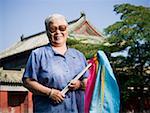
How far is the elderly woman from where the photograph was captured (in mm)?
1897

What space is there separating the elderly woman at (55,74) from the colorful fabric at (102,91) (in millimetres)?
59

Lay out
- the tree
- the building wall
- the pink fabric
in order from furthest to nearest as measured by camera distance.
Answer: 1. the building wall
2. the tree
3. the pink fabric

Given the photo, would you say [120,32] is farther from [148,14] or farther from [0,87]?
[0,87]

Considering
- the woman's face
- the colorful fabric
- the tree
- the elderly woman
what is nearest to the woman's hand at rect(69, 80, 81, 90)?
the elderly woman

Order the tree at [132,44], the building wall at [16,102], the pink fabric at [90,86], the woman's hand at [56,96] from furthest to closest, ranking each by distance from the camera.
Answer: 1. the building wall at [16,102]
2. the tree at [132,44]
3. the pink fabric at [90,86]
4. the woman's hand at [56,96]

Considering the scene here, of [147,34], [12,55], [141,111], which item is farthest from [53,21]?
[12,55]

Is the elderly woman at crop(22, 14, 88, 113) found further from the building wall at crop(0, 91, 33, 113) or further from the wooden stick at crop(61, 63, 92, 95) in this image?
the building wall at crop(0, 91, 33, 113)

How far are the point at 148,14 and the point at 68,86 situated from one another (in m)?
9.14

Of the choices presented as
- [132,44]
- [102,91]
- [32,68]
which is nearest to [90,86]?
[102,91]

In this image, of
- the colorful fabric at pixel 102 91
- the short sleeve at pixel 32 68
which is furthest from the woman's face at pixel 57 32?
the colorful fabric at pixel 102 91

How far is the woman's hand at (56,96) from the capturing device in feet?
6.15

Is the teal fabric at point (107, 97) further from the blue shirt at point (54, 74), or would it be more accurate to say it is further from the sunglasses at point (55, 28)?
the sunglasses at point (55, 28)

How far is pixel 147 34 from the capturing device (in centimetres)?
1030

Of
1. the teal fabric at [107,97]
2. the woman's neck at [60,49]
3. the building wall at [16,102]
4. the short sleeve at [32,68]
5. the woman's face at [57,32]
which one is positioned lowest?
the building wall at [16,102]
